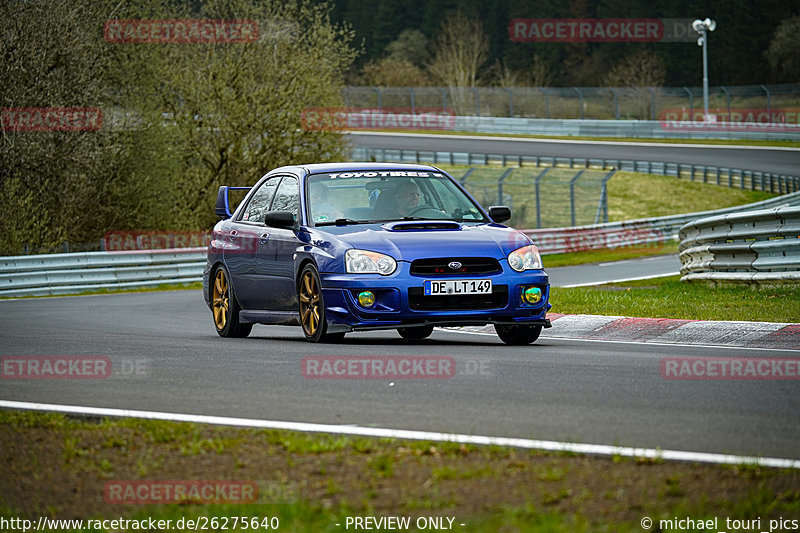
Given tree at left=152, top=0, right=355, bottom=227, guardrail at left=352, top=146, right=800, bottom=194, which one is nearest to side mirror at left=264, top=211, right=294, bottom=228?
tree at left=152, top=0, right=355, bottom=227

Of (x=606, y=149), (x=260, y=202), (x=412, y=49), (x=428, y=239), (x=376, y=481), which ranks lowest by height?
(x=606, y=149)

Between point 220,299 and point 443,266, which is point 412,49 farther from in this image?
point 443,266

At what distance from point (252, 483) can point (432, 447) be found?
100cm

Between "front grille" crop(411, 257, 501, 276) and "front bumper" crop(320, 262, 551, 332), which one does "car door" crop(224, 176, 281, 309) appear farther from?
"front grille" crop(411, 257, 501, 276)

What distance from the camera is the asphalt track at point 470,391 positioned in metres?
6.27

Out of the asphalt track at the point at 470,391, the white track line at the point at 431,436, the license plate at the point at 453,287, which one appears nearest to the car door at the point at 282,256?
the asphalt track at the point at 470,391

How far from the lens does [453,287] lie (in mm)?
10523

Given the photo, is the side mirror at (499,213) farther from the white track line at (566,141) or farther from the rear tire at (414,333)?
the white track line at (566,141)

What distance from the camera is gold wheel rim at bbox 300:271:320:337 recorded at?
1096 centimetres

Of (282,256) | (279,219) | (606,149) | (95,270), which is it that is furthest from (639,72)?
(279,219)

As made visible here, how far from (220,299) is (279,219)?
1.95m

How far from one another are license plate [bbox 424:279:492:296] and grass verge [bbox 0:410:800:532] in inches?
168

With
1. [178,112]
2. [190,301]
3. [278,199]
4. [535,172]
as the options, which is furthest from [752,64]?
[278,199]

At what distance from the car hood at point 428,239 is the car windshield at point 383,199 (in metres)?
0.33
